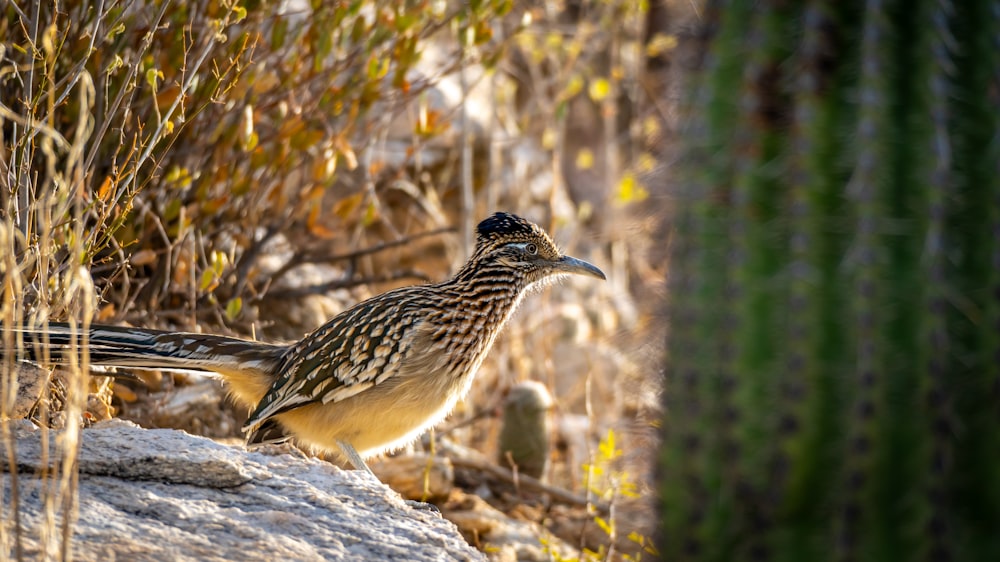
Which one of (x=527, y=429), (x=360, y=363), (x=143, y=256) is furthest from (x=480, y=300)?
(x=143, y=256)

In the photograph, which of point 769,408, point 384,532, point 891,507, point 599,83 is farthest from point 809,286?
point 599,83

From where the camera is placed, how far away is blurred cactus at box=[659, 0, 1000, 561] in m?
2.57

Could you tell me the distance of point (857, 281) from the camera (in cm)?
259

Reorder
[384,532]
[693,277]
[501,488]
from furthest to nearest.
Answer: [501,488]
[384,532]
[693,277]

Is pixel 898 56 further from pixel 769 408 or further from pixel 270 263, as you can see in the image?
pixel 270 263

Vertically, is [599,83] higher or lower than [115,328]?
higher

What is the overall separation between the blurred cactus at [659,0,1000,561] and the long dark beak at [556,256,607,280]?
2.58m

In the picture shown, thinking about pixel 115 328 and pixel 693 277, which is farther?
pixel 115 328

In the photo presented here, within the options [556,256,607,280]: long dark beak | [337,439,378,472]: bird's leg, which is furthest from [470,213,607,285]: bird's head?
[337,439,378,472]: bird's leg

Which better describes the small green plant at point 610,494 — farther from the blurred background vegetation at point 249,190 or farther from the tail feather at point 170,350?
the tail feather at point 170,350

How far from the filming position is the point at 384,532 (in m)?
3.35

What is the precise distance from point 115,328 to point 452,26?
2.60 metres

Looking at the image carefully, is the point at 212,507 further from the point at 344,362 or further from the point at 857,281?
the point at 857,281

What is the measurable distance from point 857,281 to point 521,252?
288cm
